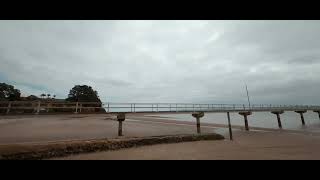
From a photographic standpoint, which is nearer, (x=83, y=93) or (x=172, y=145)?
(x=172, y=145)

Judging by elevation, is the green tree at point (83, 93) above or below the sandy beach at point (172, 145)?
above

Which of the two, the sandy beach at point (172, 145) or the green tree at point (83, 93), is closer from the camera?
the sandy beach at point (172, 145)

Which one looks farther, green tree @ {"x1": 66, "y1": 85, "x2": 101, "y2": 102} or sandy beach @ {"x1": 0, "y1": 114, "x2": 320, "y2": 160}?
green tree @ {"x1": 66, "y1": 85, "x2": 101, "y2": 102}

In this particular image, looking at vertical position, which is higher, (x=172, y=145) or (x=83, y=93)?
(x=83, y=93)

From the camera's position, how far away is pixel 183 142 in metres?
16.1

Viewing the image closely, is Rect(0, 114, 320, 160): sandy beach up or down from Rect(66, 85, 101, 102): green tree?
down
